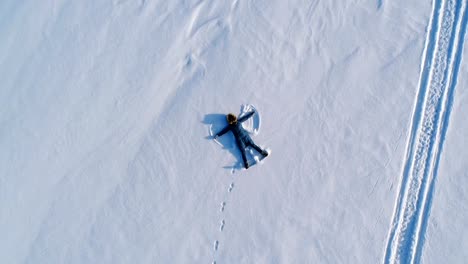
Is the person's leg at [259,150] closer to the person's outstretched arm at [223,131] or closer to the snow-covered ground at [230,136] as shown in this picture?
the snow-covered ground at [230,136]

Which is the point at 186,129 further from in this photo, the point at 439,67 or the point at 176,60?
the point at 439,67

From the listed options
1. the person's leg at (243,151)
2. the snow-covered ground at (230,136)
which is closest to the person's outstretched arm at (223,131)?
the snow-covered ground at (230,136)

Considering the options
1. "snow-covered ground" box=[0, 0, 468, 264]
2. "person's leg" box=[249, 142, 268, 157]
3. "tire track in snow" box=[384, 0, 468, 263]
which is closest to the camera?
"tire track in snow" box=[384, 0, 468, 263]

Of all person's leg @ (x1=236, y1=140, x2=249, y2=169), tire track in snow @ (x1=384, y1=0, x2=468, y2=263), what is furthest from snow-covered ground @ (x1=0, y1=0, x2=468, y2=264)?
person's leg @ (x1=236, y1=140, x2=249, y2=169)

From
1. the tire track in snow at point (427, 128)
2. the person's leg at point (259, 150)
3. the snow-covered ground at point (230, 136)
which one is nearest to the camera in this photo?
the tire track in snow at point (427, 128)

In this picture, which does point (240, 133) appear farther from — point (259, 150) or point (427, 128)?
point (427, 128)

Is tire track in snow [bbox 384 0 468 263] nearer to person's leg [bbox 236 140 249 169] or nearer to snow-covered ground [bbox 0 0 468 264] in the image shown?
snow-covered ground [bbox 0 0 468 264]
